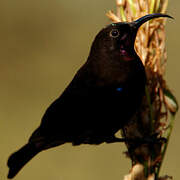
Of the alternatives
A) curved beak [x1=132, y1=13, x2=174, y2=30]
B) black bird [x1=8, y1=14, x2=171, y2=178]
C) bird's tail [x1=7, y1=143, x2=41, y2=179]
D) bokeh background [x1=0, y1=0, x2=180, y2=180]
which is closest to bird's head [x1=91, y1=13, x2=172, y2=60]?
black bird [x1=8, y1=14, x2=171, y2=178]

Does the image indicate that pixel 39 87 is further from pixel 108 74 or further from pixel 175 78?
pixel 108 74

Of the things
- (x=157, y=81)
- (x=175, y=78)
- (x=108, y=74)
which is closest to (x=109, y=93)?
(x=108, y=74)

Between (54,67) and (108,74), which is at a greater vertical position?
(108,74)

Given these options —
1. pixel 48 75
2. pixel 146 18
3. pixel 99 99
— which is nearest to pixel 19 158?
pixel 99 99

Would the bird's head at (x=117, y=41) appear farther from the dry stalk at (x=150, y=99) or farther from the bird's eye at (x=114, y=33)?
the dry stalk at (x=150, y=99)

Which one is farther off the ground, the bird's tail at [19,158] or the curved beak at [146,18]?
the curved beak at [146,18]

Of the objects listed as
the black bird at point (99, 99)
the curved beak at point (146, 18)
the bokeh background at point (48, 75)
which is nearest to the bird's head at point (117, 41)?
the black bird at point (99, 99)

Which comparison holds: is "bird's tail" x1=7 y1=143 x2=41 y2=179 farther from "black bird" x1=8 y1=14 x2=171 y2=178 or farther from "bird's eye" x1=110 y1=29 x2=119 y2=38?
"bird's eye" x1=110 y1=29 x2=119 y2=38

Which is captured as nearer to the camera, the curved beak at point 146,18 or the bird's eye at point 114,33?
the curved beak at point 146,18

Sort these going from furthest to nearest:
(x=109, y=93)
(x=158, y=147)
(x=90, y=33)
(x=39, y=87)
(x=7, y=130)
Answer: (x=90, y=33) → (x=39, y=87) → (x=7, y=130) → (x=109, y=93) → (x=158, y=147)
